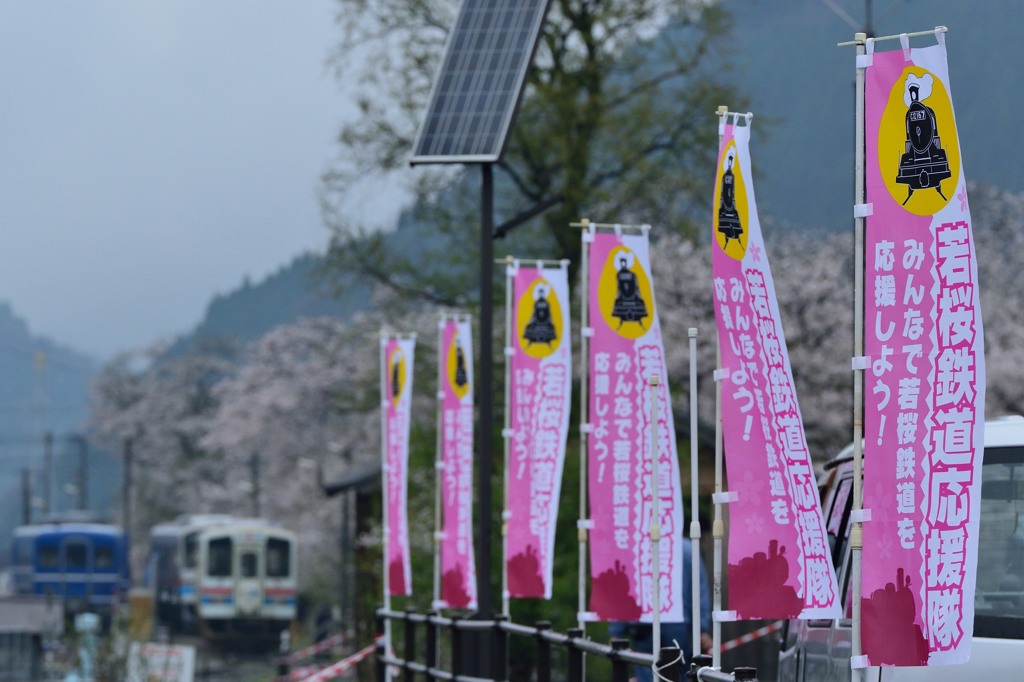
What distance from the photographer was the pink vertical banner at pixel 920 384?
5129 mm

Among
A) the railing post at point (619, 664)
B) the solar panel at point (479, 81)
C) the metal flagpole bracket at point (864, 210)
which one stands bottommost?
the railing post at point (619, 664)

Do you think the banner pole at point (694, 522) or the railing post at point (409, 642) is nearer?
the banner pole at point (694, 522)

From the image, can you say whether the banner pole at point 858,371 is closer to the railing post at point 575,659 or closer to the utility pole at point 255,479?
the railing post at point 575,659

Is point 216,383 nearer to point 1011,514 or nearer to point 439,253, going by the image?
point 439,253

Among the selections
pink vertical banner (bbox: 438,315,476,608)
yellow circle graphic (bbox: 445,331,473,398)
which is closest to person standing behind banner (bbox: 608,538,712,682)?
pink vertical banner (bbox: 438,315,476,608)

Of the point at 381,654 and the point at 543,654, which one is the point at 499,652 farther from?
the point at 381,654

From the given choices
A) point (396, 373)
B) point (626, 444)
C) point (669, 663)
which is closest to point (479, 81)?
point (396, 373)

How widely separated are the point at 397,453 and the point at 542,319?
3448 mm

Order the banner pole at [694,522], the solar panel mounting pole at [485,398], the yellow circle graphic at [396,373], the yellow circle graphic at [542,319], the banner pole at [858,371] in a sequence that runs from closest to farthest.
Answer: the banner pole at [858,371] < the banner pole at [694,522] < the yellow circle graphic at [542,319] < the solar panel mounting pole at [485,398] < the yellow circle graphic at [396,373]

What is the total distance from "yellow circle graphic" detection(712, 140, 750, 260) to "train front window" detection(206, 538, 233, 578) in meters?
40.5

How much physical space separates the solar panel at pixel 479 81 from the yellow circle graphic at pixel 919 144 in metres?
8.27

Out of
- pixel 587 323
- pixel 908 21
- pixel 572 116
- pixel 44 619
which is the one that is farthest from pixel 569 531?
pixel 908 21

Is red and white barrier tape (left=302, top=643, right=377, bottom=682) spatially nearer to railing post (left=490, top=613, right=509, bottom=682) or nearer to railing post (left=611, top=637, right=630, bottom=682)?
railing post (left=490, top=613, right=509, bottom=682)

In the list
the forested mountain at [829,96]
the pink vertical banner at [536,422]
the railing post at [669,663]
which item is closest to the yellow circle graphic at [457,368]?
the pink vertical banner at [536,422]
